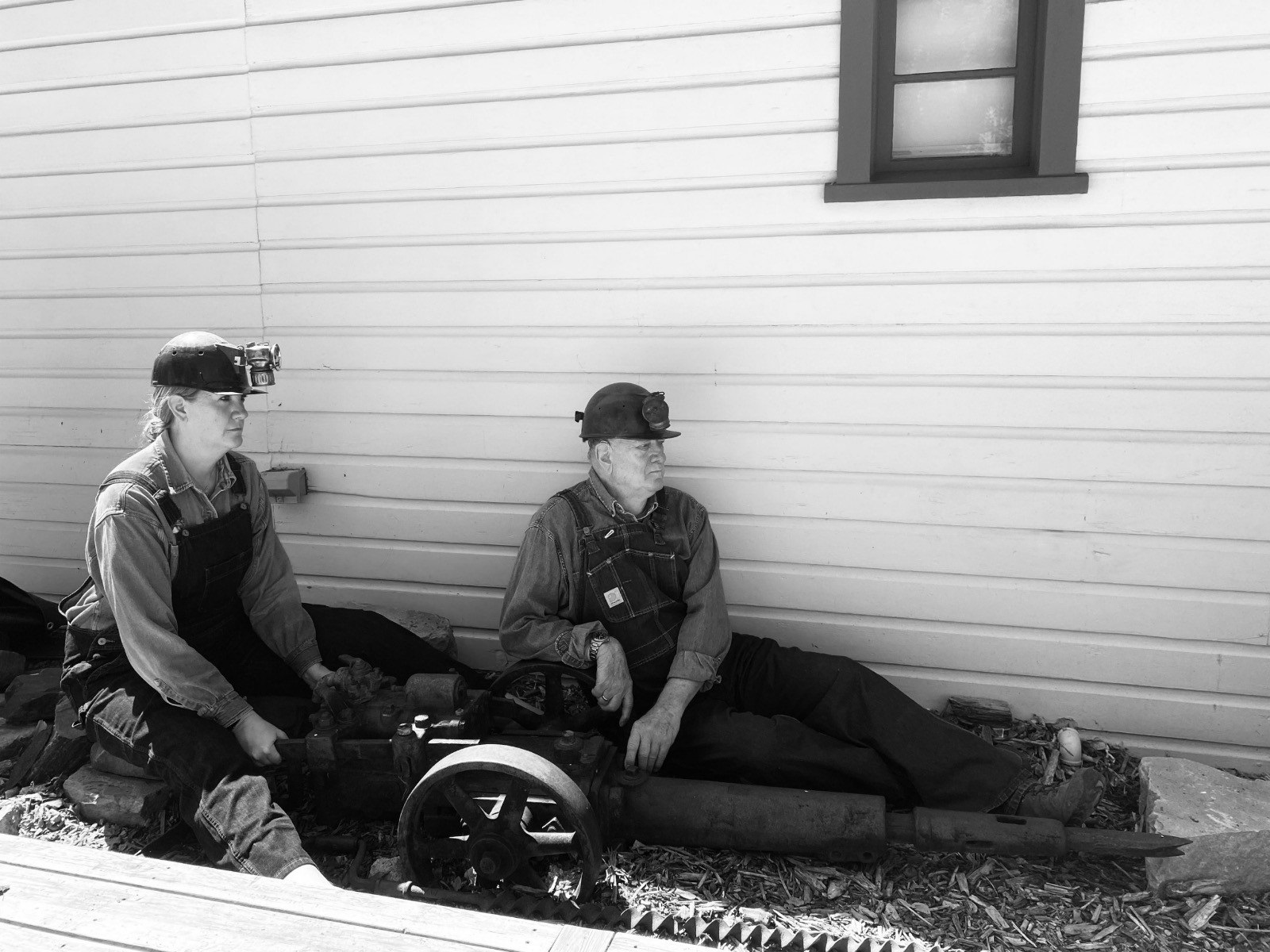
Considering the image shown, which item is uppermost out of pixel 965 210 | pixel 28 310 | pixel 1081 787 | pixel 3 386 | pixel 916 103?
pixel 916 103

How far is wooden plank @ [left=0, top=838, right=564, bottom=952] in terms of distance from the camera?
6.73 ft

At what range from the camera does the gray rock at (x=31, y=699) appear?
427 cm

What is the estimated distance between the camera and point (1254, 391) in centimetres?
367

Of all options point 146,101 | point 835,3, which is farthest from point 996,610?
point 146,101

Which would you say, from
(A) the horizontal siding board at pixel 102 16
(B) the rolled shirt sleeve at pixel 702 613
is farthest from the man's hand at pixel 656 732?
(A) the horizontal siding board at pixel 102 16

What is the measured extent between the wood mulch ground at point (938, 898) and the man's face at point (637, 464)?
1290 mm

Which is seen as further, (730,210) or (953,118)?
(730,210)

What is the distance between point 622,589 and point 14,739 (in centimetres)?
268

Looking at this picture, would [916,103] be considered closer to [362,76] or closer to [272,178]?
[362,76]

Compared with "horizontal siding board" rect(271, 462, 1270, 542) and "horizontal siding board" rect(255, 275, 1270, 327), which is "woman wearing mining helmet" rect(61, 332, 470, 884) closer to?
"horizontal siding board" rect(271, 462, 1270, 542)

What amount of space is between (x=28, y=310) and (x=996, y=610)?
4.96 meters

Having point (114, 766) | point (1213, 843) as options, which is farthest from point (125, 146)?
point (1213, 843)

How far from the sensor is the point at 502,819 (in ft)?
9.80

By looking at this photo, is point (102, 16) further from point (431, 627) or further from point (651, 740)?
point (651, 740)
